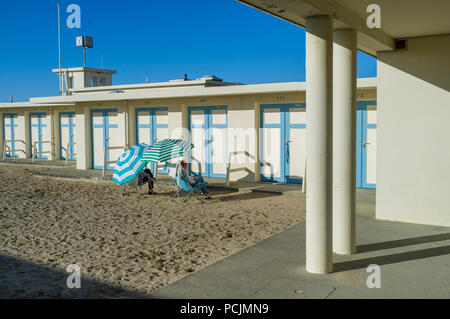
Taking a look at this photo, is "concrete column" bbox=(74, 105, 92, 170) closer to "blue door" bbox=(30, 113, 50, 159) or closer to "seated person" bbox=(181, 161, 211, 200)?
"blue door" bbox=(30, 113, 50, 159)

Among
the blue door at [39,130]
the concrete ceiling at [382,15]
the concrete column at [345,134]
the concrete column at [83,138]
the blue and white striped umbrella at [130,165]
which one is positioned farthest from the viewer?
the blue door at [39,130]

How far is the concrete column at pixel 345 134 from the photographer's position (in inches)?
227

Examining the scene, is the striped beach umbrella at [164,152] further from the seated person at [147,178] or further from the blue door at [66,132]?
the blue door at [66,132]

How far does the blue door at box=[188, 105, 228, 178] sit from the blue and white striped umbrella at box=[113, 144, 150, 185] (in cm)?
316

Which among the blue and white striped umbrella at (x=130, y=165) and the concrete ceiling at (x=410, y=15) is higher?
the concrete ceiling at (x=410, y=15)

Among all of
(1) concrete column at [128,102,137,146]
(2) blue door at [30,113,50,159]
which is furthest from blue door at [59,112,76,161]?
(1) concrete column at [128,102,137,146]

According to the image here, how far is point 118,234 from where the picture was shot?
7211 mm

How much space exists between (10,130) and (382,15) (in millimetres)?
19959

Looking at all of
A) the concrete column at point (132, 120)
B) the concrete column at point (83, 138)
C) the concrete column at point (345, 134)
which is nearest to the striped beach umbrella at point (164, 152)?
the concrete column at point (345, 134)

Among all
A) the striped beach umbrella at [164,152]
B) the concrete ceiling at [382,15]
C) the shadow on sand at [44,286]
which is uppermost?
the concrete ceiling at [382,15]

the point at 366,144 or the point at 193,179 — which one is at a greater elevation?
the point at 366,144

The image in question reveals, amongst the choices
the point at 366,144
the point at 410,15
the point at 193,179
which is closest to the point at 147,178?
the point at 193,179

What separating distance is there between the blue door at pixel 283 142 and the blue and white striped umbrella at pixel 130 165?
3494 mm

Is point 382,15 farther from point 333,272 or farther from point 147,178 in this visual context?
point 147,178
